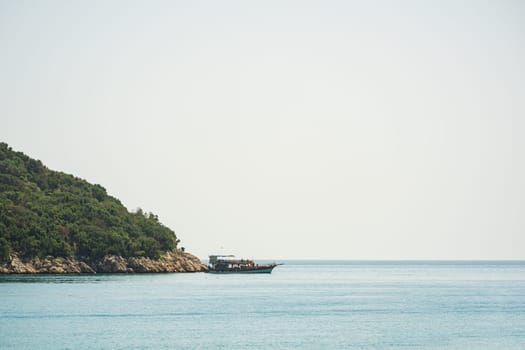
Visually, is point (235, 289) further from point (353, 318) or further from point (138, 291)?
point (353, 318)

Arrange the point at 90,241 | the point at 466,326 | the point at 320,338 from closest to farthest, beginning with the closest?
the point at 320,338 → the point at 466,326 → the point at 90,241

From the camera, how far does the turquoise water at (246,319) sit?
7662 cm

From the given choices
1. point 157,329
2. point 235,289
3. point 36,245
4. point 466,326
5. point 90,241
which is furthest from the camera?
point 90,241

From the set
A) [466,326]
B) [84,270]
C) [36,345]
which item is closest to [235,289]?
[84,270]

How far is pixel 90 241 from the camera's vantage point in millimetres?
197375

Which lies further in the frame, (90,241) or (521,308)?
(90,241)

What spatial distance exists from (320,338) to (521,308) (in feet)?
151

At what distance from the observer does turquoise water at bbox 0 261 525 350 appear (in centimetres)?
7662

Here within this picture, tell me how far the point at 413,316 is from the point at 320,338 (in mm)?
25454

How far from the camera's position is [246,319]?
95938 mm

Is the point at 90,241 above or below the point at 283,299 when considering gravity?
above

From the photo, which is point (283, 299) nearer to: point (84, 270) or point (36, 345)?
point (36, 345)

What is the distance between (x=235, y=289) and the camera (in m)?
156

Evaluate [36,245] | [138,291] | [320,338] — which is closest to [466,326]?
[320,338]
